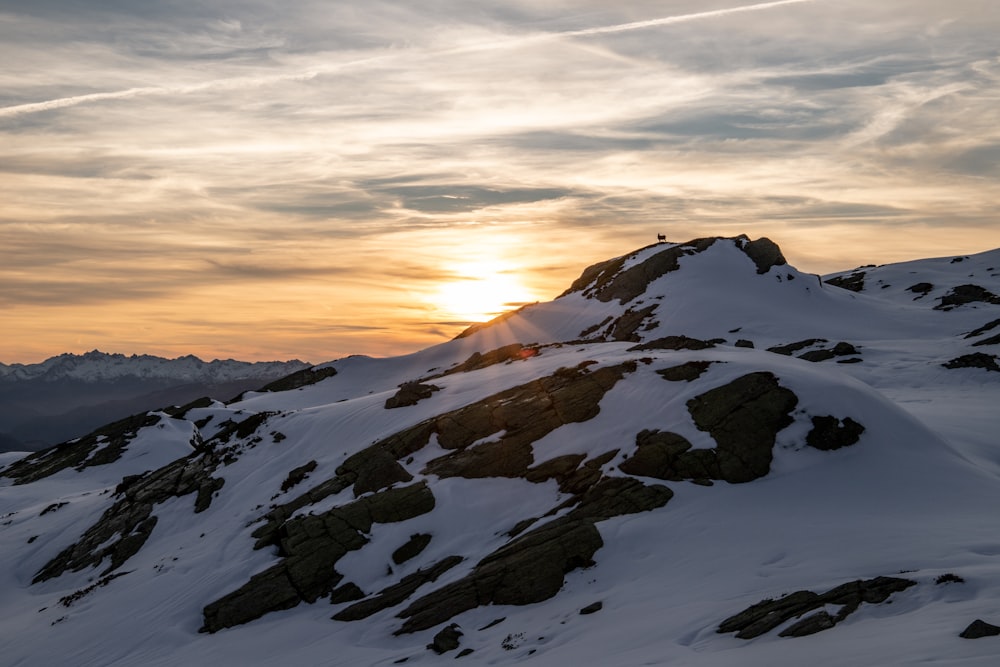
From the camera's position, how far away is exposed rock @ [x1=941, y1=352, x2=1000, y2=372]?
179 feet

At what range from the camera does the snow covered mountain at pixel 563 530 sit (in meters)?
18.4

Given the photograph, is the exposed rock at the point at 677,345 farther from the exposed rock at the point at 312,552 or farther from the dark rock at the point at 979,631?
the dark rock at the point at 979,631

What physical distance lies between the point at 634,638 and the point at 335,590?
608 inches

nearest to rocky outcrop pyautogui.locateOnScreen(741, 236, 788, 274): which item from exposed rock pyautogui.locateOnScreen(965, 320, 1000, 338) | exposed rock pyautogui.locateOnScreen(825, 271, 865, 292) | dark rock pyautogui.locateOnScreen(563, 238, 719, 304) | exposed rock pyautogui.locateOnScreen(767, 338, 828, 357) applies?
dark rock pyautogui.locateOnScreen(563, 238, 719, 304)

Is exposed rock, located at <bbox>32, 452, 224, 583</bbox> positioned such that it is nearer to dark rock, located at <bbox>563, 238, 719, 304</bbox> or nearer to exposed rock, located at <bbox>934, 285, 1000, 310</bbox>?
dark rock, located at <bbox>563, 238, 719, 304</bbox>

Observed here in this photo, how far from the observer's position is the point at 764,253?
105m

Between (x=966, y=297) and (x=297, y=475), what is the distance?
93.5 meters

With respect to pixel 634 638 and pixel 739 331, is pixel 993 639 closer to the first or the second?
pixel 634 638

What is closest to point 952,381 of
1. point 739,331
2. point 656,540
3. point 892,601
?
point 739,331

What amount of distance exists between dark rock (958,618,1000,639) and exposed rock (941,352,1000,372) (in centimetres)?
5003

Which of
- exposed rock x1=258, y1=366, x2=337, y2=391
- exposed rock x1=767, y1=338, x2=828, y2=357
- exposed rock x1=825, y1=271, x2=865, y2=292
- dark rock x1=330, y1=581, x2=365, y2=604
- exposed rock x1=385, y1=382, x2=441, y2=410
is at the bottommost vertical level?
dark rock x1=330, y1=581, x2=365, y2=604

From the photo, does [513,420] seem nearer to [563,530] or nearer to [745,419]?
[563,530]

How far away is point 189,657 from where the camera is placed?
27359 millimetres

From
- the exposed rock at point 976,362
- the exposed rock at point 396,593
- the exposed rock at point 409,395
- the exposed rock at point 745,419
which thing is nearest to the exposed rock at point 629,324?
the exposed rock at point 976,362
